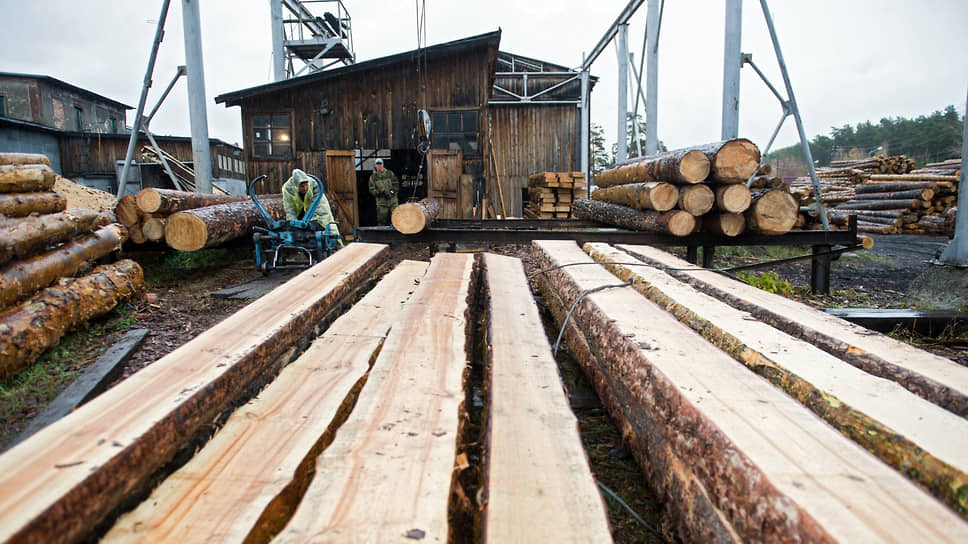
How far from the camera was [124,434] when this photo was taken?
131cm

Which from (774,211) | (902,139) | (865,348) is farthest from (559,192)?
(902,139)

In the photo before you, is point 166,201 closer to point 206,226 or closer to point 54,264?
point 206,226

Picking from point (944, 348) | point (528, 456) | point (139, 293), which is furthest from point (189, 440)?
point (139, 293)

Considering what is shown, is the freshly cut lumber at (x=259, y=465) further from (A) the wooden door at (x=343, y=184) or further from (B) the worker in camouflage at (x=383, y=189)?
(A) the wooden door at (x=343, y=184)

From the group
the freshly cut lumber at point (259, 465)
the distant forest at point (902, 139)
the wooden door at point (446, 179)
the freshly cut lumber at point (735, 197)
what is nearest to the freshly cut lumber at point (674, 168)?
the freshly cut lumber at point (735, 197)

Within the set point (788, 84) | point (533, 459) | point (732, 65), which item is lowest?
point (533, 459)

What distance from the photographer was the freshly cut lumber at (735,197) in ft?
18.1

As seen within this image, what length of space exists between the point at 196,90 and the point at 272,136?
3.35 m

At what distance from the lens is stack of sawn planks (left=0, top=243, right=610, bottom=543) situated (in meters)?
1.12

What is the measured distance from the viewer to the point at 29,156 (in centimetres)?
598

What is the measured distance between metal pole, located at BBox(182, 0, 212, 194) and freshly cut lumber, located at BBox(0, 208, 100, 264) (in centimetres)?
458

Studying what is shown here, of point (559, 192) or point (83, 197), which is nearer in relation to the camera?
point (83, 197)

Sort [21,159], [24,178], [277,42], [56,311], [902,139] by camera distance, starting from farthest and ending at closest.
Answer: [902,139] < [277,42] < [21,159] < [24,178] < [56,311]

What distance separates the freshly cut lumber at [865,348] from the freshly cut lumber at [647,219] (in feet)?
9.27
